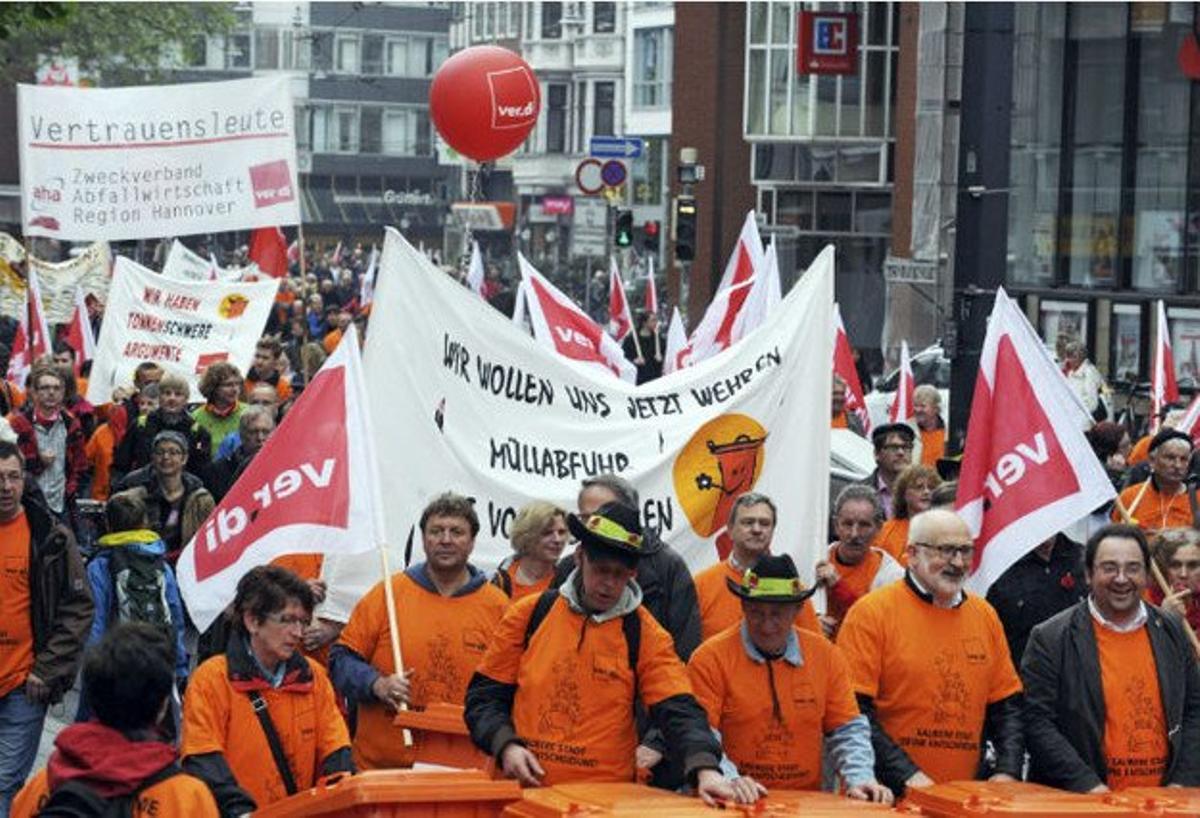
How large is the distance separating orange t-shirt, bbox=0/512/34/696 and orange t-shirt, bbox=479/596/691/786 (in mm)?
2608

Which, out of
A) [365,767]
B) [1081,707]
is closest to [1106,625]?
[1081,707]

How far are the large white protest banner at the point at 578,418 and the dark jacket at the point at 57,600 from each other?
1.31 m

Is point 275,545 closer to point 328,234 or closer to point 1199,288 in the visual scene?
point 1199,288

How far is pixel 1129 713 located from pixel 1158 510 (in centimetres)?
514

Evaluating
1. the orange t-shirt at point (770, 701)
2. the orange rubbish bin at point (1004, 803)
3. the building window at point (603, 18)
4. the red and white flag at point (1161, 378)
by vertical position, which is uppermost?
the building window at point (603, 18)

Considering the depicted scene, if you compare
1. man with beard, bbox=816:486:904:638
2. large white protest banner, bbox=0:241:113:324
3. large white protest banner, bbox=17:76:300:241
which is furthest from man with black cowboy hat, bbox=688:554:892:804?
large white protest banner, bbox=0:241:113:324

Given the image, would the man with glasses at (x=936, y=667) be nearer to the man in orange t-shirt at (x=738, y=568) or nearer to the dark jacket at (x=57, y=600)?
the man in orange t-shirt at (x=738, y=568)

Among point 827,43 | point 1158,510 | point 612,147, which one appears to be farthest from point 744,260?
point 827,43

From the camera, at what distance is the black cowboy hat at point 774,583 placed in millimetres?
7984

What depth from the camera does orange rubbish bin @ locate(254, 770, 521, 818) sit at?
6.92m

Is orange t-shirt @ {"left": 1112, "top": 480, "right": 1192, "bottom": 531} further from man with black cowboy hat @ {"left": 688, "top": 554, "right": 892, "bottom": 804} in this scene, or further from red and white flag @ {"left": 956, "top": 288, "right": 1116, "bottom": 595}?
man with black cowboy hat @ {"left": 688, "top": 554, "right": 892, "bottom": 804}

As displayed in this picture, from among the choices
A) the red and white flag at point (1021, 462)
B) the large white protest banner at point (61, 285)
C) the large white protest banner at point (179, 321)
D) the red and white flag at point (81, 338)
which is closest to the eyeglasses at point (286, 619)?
the red and white flag at point (1021, 462)

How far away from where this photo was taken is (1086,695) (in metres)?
8.52

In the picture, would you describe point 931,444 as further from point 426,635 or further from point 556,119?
point 556,119
